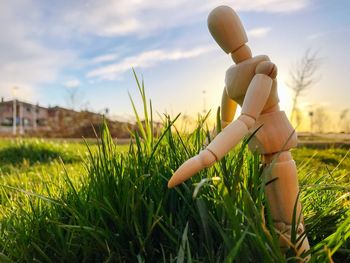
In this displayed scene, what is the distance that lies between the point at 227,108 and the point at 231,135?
0.47 m

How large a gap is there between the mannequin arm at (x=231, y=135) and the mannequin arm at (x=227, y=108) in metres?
0.29

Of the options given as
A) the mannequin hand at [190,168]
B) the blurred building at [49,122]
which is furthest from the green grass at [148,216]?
the blurred building at [49,122]

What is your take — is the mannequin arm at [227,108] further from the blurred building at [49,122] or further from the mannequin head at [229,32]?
the blurred building at [49,122]

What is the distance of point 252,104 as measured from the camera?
1.38 metres

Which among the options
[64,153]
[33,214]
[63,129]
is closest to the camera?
[33,214]

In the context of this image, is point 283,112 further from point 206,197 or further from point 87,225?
point 87,225

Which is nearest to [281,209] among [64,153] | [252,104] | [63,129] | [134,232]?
[252,104]

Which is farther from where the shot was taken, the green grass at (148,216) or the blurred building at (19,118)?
the blurred building at (19,118)

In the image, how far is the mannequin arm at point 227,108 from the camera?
1.73 metres

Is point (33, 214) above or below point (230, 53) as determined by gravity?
below

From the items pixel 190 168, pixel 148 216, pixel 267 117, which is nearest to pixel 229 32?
pixel 267 117

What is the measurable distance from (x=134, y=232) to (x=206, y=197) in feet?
1.02

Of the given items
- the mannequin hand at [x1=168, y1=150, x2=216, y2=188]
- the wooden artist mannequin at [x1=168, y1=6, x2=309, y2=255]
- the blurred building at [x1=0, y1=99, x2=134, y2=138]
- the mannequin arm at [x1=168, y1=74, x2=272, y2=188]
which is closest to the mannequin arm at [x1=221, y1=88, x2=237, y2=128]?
the wooden artist mannequin at [x1=168, y1=6, x2=309, y2=255]

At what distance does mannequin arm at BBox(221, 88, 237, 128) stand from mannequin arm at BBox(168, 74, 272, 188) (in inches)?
11.6
